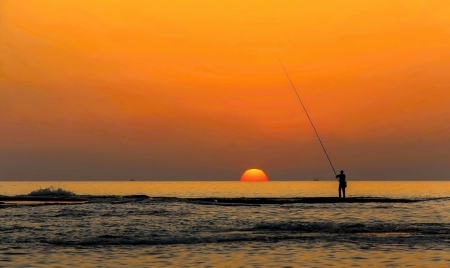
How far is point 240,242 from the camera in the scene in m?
27.2

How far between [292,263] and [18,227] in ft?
64.4

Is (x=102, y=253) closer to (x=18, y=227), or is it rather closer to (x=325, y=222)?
(x=18, y=227)

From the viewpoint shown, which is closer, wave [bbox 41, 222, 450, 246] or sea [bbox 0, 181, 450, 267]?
sea [bbox 0, 181, 450, 267]

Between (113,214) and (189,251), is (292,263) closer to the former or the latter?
(189,251)

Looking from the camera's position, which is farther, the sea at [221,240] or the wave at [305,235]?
the wave at [305,235]

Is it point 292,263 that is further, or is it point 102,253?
point 102,253

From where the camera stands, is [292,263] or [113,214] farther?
[113,214]

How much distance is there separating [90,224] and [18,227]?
4.53 meters

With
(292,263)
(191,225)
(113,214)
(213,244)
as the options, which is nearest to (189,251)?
(213,244)

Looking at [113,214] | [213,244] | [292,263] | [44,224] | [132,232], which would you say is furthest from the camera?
[113,214]

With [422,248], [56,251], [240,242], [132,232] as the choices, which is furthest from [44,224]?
[422,248]

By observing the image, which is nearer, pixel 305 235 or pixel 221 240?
pixel 221 240

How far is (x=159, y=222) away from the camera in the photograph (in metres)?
38.4

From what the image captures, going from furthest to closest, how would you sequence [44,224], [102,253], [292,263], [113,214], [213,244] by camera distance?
[113,214] < [44,224] < [213,244] < [102,253] < [292,263]
